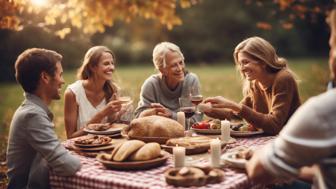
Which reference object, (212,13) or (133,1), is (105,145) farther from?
(212,13)

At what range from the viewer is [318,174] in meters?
2.50

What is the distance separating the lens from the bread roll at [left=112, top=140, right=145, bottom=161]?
3.30m

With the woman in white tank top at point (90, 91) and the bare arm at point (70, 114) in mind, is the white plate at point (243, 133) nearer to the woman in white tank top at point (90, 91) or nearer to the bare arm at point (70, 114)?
the woman in white tank top at point (90, 91)

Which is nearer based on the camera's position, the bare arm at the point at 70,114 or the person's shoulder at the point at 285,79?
the person's shoulder at the point at 285,79

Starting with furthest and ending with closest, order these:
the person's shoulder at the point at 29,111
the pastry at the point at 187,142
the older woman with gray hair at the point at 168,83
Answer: the older woman with gray hair at the point at 168,83 → the pastry at the point at 187,142 → the person's shoulder at the point at 29,111

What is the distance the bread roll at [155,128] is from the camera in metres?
3.94

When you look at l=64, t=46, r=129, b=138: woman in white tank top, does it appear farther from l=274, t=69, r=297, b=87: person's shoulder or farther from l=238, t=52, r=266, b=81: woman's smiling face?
l=274, t=69, r=297, b=87: person's shoulder

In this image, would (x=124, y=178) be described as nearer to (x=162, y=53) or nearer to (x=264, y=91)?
(x=264, y=91)

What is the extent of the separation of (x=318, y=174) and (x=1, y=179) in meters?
4.17

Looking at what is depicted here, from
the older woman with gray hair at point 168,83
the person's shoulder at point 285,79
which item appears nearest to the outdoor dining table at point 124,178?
the person's shoulder at point 285,79

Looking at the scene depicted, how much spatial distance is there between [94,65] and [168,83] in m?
0.84

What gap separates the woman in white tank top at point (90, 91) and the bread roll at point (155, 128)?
101cm

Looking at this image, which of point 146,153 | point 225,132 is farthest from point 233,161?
point 225,132

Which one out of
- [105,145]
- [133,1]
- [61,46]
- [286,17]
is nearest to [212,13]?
[286,17]
